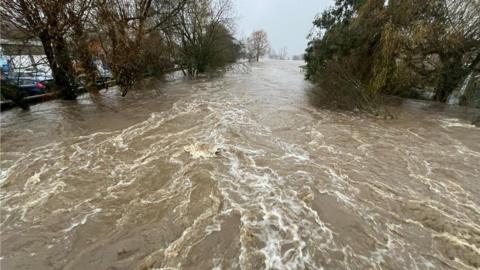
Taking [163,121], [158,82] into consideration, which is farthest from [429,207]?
[158,82]

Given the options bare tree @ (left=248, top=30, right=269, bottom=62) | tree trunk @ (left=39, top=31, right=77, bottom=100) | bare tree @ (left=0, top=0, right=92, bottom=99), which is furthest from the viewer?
bare tree @ (left=248, top=30, right=269, bottom=62)

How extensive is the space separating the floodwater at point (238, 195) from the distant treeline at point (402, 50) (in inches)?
101

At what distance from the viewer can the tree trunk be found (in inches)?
402

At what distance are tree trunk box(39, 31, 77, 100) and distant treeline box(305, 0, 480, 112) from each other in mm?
10751

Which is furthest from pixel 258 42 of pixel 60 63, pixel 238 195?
pixel 238 195

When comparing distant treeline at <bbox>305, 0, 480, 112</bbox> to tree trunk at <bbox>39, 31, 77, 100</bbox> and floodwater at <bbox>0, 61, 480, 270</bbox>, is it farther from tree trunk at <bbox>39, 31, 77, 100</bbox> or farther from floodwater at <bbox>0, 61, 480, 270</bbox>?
tree trunk at <bbox>39, 31, 77, 100</bbox>

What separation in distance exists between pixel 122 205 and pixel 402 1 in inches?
490

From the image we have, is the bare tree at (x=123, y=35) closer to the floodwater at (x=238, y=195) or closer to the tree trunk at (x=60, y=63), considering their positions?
the tree trunk at (x=60, y=63)

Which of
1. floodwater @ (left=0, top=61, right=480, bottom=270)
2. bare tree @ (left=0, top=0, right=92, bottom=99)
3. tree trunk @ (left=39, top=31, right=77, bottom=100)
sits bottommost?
floodwater @ (left=0, top=61, right=480, bottom=270)

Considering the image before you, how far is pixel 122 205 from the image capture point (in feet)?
15.5

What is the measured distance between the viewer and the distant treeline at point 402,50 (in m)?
10.7

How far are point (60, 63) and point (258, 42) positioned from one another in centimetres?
5932

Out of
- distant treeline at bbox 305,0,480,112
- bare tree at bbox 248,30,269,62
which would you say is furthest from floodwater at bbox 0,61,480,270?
bare tree at bbox 248,30,269,62

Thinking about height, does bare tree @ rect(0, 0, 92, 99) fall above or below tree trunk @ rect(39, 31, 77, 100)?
above
